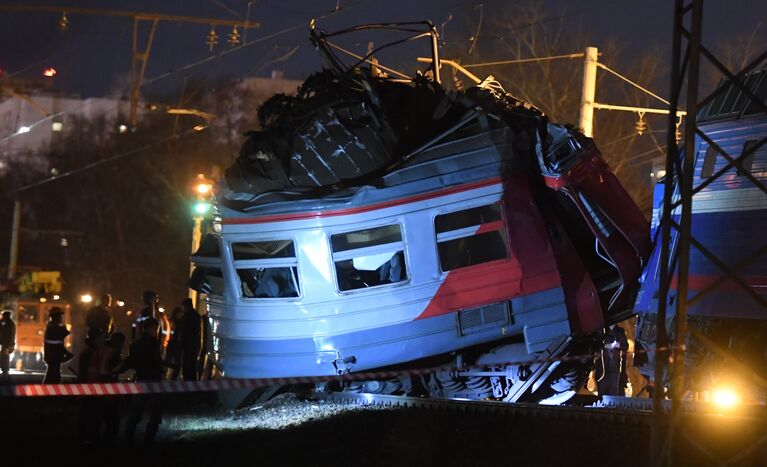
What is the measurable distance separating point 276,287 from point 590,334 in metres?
4.30

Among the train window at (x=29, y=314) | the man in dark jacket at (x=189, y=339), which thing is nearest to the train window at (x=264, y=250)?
the man in dark jacket at (x=189, y=339)

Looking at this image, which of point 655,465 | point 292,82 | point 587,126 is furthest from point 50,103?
point 655,465

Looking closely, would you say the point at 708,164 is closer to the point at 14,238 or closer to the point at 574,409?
the point at 574,409

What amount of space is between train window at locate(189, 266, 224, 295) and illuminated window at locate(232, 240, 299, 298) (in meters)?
0.70

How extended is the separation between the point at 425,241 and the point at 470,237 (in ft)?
1.99

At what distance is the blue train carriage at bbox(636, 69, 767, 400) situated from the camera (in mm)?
11242

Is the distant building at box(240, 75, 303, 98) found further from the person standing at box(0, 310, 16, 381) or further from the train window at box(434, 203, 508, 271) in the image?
the train window at box(434, 203, 508, 271)

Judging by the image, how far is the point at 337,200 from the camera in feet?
40.5

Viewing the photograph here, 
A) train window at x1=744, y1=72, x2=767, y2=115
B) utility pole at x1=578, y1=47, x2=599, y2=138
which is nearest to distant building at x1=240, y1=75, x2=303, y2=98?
utility pole at x1=578, y1=47, x2=599, y2=138

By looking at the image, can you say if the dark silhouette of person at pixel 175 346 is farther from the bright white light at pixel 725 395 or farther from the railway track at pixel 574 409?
the bright white light at pixel 725 395

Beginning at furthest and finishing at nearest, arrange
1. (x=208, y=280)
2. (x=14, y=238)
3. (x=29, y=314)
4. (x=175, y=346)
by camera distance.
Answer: (x=14, y=238) → (x=29, y=314) → (x=175, y=346) → (x=208, y=280)

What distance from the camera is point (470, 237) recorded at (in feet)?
40.5

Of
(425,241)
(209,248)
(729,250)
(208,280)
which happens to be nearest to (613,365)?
(729,250)

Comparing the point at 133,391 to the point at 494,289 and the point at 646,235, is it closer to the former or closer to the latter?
the point at 494,289
